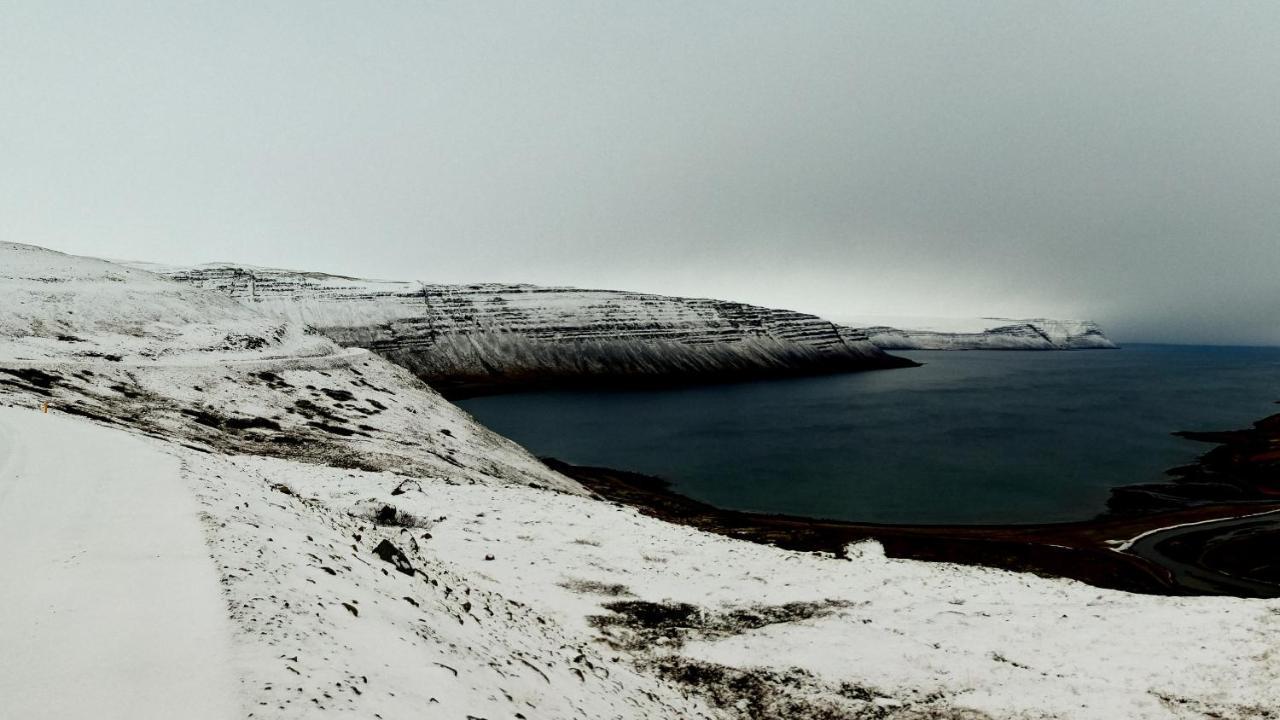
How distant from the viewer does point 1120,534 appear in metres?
32.4

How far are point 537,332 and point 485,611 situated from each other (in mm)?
141987

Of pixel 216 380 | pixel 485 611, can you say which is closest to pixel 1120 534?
pixel 485 611

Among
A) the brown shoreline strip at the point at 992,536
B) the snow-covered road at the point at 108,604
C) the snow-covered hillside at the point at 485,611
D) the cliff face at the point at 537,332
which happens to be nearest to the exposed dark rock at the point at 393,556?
the snow-covered hillside at the point at 485,611

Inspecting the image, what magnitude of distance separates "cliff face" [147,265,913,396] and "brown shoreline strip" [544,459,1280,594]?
84.0 m

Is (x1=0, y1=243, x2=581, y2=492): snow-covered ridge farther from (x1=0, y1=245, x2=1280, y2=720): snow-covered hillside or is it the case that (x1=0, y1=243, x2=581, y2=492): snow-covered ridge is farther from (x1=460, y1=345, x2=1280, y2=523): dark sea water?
(x1=460, y1=345, x2=1280, y2=523): dark sea water

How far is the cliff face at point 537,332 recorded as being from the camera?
134125 mm

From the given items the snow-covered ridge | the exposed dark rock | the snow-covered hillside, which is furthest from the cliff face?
the exposed dark rock

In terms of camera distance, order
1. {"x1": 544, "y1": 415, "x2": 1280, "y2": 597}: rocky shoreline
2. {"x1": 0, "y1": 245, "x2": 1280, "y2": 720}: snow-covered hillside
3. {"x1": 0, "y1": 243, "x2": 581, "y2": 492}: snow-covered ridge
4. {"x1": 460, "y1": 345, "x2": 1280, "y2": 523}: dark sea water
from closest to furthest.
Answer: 1. {"x1": 0, "y1": 245, "x2": 1280, "y2": 720}: snow-covered hillside
2. {"x1": 544, "y1": 415, "x2": 1280, "y2": 597}: rocky shoreline
3. {"x1": 0, "y1": 243, "x2": 581, "y2": 492}: snow-covered ridge
4. {"x1": 460, "y1": 345, "x2": 1280, "y2": 523}: dark sea water

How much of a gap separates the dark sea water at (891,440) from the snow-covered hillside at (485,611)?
2257 centimetres

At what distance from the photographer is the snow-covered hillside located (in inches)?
224

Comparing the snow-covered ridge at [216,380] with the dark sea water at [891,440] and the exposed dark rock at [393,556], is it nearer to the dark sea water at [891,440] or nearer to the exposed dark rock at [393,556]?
A: the exposed dark rock at [393,556]

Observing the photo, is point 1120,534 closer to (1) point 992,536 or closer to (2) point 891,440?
(1) point 992,536

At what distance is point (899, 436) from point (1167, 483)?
81.9 ft

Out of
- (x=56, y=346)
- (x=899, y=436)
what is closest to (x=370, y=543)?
(x=56, y=346)
